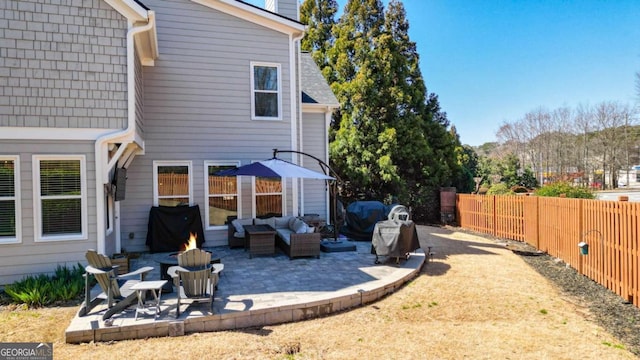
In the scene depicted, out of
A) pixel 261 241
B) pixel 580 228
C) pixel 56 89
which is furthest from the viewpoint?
pixel 261 241

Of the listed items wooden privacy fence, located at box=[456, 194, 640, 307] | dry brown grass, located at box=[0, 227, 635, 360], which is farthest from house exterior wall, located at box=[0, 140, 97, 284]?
wooden privacy fence, located at box=[456, 194, 640, 307]

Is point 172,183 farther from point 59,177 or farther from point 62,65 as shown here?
point 62,65

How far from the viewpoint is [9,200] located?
248 inches

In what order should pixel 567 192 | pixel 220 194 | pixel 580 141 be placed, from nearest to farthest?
pixel 220 194 < pixel 567 192 < pixel 580 141

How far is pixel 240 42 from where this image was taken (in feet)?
32.9

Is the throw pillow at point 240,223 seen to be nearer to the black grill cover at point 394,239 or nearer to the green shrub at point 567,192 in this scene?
the black grill cover at point 394,239

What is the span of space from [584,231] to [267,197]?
7.39 meters

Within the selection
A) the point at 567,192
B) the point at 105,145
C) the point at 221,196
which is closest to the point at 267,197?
the point at 221,196

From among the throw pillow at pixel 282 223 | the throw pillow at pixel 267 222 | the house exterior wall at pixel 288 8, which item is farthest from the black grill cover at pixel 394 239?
the house exterior wall at pixel 288 8

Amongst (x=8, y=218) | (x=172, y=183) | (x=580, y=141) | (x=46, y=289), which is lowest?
(x=46, y=289)

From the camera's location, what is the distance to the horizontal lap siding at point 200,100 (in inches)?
371

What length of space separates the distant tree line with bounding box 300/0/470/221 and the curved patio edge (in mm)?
10168

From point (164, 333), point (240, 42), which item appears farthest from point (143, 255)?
point (240, 42)

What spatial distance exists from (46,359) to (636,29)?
81.3 feet
